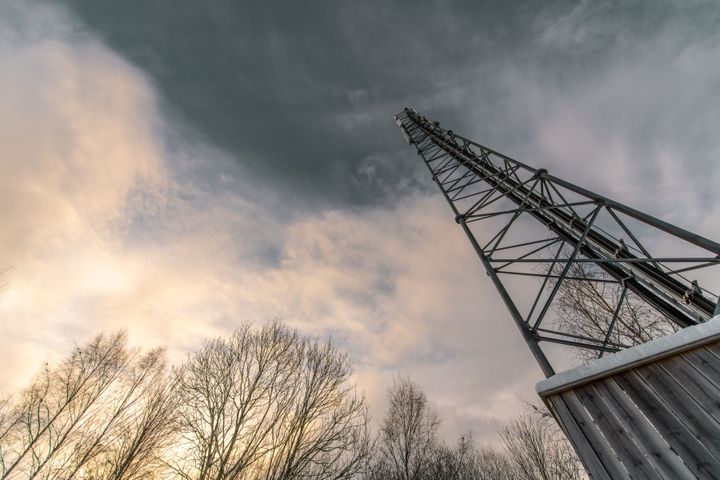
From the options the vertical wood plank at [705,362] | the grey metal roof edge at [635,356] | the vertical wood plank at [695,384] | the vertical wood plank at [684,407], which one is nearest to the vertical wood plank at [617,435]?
the grey metal roof edge at [635,356]

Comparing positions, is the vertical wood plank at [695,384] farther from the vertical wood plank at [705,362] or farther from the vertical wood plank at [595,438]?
the vertical wood plank at [595,438]

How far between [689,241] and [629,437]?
7.69 feet

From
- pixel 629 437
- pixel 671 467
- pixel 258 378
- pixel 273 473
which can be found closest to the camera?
pixel 671 467

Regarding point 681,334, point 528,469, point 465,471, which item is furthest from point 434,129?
point 465,471

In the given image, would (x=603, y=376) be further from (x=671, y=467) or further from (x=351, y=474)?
(x=351, y=474)

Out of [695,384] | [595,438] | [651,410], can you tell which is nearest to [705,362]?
[695,384]

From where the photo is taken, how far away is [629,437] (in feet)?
7.33

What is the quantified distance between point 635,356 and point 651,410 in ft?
1.29

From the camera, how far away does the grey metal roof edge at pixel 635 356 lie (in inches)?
86.0

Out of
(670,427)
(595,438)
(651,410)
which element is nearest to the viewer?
(670,427)

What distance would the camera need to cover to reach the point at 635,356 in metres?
2.39

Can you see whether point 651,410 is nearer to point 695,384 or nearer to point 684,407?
point 684,407

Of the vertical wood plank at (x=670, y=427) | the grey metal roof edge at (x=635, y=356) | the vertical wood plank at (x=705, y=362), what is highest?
the grey metal roof edge at (x=635, y=356)

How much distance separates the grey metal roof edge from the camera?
219cm
